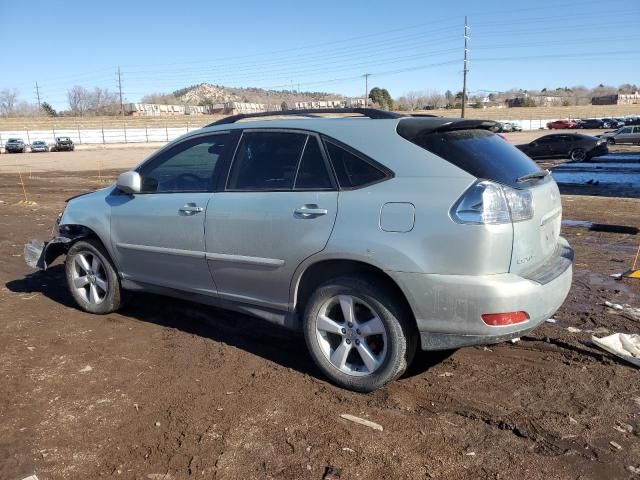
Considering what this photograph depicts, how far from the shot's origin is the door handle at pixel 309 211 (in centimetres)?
361

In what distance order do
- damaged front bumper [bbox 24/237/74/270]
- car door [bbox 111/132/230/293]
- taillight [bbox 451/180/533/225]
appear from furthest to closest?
damaged front bumper [bbox 24/237/74/270], car door [bbox 111/132/230/293], taillight [bbox 451/180/533/225]

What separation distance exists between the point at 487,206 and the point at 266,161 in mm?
1686

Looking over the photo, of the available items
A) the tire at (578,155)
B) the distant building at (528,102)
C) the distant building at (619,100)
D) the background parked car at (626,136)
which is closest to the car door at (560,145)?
the tire at (578,155)

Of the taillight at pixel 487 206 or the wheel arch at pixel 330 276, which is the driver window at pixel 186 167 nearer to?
the wheel arch at pixel 330 276

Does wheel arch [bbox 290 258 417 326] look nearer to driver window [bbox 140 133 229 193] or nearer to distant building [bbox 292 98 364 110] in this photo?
driver window [bbox 140 133 229 193]

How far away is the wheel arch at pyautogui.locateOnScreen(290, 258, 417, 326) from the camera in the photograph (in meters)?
3.47

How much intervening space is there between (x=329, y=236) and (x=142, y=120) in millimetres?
89748

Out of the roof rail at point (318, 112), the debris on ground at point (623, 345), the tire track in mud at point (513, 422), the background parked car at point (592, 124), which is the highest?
the background parked car at point (592, 124)

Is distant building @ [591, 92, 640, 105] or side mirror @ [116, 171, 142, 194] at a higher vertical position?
distant building @ [591, 92, 640, 105]

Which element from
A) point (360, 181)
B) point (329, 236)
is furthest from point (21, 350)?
point (360, 181)

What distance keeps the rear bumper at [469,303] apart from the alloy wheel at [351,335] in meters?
0.31

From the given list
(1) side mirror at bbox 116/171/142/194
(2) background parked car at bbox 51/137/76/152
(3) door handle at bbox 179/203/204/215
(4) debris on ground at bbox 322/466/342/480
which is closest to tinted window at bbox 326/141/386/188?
(3) door handle at bbox 179/203/204/215

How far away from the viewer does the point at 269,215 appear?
3.83m

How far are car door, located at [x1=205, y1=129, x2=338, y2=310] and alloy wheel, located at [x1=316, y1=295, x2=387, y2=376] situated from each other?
0.36m
